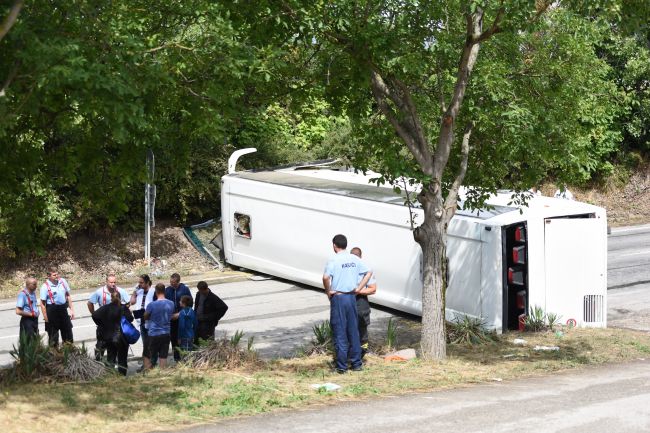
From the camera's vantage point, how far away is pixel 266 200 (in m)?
22.5

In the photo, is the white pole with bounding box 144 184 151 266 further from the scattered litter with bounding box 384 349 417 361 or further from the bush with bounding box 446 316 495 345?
the scattered litter with bounding box 384 349 417 361

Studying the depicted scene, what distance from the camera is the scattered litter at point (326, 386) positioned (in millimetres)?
11641

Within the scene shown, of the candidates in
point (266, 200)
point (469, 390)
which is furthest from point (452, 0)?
point (266, 200)

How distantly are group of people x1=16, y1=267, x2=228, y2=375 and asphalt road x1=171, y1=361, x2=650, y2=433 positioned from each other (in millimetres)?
3713

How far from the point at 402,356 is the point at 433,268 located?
1.47 meters

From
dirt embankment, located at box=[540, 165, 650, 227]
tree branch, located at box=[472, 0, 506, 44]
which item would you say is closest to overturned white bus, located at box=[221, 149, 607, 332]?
tree branch, located at box=[472, 0, 506, 44]

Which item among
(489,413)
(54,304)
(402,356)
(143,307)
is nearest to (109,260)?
(54,304)

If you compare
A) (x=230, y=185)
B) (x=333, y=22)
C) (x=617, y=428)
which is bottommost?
(x=617, y=428)

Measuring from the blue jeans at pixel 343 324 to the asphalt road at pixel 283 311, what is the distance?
124 inches

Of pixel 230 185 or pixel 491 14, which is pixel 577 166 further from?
pixel 230 185

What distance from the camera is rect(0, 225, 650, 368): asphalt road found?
1762 centimetres

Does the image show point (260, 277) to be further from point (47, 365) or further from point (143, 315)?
point (47, 365)

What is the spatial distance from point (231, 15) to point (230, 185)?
1118cm

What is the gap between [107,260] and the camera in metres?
25.3
